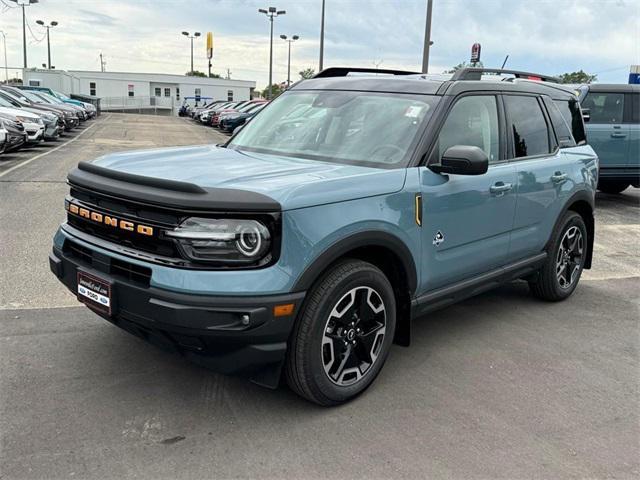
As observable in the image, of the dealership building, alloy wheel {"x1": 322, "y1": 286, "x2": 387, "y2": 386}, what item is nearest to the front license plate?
alloy wheel {"x1": 322, "y1": 286, "x2": 387, "y2": 386}

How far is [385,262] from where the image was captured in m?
3.52

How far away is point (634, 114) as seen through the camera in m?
10.3

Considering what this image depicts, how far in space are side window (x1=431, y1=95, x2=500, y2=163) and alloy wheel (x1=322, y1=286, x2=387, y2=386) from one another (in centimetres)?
103

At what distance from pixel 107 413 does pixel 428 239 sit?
2.08 meters

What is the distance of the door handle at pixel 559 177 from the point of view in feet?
15.7

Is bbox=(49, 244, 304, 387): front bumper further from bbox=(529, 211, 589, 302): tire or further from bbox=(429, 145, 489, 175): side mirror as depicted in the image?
bbox=(529, 211, 589, 302): tire

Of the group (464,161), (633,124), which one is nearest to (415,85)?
(464,161)

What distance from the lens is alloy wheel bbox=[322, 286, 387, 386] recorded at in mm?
3184

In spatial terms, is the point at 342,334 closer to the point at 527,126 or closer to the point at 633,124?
the point at 527,126

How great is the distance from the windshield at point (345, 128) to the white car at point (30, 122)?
14.2m

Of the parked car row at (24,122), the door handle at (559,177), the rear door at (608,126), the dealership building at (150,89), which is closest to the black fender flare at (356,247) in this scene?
→ the door handle at (559,177)

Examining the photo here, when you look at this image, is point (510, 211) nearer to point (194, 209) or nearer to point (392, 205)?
point (392, 205)

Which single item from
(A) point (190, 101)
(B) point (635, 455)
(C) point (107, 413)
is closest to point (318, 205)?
Result: (C) point (107, 413)

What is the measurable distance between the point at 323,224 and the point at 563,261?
10.5 feet
